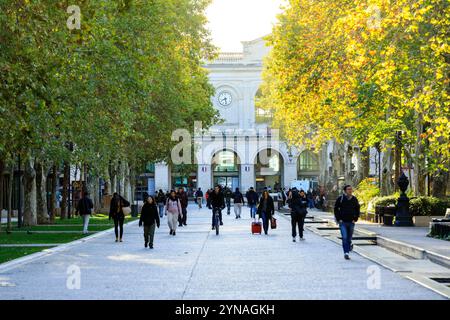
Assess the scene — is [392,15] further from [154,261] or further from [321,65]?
[321,65]

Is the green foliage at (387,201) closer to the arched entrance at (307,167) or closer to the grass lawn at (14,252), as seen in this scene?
the grass lawn at (14,252)

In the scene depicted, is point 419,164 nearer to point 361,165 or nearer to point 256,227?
point 256,227

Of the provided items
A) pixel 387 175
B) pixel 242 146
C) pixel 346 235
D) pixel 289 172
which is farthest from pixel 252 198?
pixel 242 146

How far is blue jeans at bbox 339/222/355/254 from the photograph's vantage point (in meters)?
19.3

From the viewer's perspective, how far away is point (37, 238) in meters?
28.7

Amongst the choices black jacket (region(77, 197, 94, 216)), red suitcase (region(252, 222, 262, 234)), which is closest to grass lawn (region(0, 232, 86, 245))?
black jacket (region(77, 197, 94, 216))

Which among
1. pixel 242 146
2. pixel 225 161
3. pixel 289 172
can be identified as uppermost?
pixel 242 146

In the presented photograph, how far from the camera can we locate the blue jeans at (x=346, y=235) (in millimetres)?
19312

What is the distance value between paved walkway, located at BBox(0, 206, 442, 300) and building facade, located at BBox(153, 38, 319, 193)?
78.3 meters

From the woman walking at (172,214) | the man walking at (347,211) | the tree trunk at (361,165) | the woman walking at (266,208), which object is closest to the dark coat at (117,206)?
the woman walking at (172,214)

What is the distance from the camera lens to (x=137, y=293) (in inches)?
512

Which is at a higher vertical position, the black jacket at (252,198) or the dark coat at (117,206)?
the black jacket at (252,198)

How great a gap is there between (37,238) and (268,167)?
79.2 metres

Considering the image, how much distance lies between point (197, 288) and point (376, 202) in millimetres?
26379
